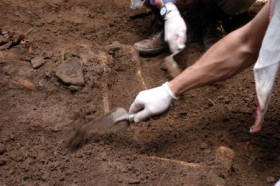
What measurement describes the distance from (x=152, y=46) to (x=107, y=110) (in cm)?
68

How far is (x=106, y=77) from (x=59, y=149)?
0.61 m

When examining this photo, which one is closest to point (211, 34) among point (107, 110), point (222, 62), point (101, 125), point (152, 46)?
point (152, 46)

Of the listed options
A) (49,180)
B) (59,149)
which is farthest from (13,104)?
(49,180)

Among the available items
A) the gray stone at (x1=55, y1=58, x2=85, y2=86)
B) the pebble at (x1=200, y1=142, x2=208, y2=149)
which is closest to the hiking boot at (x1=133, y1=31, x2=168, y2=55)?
the gray stone at (x1=55, y1=58, x2=85, y2=86)

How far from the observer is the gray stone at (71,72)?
2.20 metres

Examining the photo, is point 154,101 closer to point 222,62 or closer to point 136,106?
point 136,106

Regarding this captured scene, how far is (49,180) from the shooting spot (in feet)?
5.58

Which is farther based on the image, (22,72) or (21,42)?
(21,42)

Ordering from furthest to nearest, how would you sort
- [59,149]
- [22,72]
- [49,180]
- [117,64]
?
[117,64] < [22,72] < [59,149] < [49,180]

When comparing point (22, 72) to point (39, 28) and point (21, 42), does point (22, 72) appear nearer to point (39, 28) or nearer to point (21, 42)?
point (21, 42)

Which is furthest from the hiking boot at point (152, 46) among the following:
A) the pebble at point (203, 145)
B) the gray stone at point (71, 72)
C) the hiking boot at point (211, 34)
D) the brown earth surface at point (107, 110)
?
the pebble at point (203, 145)

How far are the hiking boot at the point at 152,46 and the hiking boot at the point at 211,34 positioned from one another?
0.97 feet

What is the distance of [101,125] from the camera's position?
1893 mm

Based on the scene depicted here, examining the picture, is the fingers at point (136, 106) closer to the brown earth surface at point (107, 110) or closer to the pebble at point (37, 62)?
the brown earth surface at point (107, 110)
